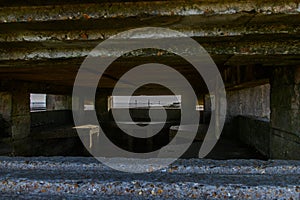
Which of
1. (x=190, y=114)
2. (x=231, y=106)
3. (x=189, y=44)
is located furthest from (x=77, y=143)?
(x=189, y=44)

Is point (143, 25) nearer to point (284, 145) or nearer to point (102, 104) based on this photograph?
point (284, 145)

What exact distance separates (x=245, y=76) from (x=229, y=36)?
284cm

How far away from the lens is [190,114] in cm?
1108

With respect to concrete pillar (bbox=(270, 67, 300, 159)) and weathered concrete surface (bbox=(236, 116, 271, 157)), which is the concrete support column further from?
concrete pillar (bbox=(270, 67, 300, 159))

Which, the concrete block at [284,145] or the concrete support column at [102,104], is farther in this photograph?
the concrete support column at [102,104]

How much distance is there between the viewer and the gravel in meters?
1.38

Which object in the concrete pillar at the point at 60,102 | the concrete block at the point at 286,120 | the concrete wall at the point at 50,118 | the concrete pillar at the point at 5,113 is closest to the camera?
the concrete block at the point at 286,120

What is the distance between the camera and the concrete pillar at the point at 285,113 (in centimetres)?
302

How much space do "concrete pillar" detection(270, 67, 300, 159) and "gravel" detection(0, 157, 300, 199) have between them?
1422mm

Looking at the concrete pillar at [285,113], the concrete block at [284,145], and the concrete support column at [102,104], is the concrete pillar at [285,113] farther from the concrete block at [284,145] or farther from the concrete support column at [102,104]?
the concrete support column at [102,104]

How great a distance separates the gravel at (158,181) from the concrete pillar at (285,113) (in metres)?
1.42

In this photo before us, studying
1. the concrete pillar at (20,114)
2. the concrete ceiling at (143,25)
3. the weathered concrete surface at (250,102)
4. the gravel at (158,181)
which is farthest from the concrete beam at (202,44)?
the weathered concrete surface at (250,102)

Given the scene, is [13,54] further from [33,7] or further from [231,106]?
[231,106]

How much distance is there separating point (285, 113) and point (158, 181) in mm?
2563
